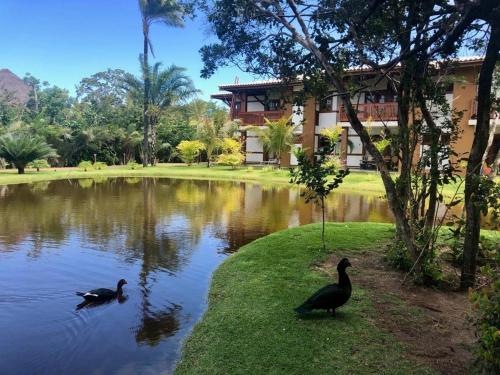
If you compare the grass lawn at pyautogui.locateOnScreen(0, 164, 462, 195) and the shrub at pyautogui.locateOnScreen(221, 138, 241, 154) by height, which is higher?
the shrub at pyautogui.locateOnScreen(221, 138, 241, 154)

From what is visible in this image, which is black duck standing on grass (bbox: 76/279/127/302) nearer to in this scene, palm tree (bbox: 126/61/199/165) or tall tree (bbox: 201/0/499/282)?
tall tree (bbox: 201/0/499/282)

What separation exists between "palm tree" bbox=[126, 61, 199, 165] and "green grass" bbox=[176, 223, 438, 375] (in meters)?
25.3

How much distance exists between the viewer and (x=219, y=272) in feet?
23.4

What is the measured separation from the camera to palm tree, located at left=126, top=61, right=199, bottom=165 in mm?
30344

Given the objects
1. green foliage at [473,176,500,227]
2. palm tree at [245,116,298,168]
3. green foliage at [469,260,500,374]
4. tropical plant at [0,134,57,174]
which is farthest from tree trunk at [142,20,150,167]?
green foliage at [469,260,500,374]

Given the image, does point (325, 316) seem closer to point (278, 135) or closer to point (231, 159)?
point (278, 135)

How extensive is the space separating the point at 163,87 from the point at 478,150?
27.6 m

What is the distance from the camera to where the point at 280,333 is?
4.48 m

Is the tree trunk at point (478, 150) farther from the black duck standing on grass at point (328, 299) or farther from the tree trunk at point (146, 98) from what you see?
the tree trunk at point (146, 98)

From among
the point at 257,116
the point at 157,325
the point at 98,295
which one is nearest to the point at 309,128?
the point at 257,116

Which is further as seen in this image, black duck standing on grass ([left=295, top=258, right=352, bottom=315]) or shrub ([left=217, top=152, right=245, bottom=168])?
shrub ([left=217, top=152, right=245, bottom=168])

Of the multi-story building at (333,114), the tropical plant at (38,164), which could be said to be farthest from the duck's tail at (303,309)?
the tropical plant at (38,164)

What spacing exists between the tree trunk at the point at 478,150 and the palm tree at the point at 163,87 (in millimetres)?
26643

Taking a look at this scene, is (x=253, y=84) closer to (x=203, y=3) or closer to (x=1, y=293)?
(x=203, y=3)
